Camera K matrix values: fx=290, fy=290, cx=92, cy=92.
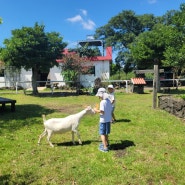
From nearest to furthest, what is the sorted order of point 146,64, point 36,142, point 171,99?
point 36,142 → point 171,99 → point 146,64

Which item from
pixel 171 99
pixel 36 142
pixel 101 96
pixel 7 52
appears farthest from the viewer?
pixel 7 52

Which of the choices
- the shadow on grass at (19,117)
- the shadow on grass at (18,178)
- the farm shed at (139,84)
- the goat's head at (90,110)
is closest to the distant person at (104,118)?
the goat's head at (90,110)

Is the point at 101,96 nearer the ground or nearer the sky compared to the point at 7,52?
nearer the ground

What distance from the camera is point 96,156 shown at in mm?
6699

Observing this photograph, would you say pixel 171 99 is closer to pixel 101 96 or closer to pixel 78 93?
pixel 101 96

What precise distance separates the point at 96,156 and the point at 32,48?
53.4 feet

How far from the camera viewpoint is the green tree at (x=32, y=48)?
21344mm

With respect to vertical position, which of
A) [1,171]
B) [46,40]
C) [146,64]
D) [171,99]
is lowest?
[1,171]

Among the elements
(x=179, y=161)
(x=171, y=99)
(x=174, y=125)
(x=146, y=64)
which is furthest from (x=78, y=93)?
(x=179, y=161)

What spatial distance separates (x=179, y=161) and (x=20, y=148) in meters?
3.92

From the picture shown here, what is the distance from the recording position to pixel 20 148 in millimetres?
7449

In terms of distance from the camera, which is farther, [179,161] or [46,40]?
[46,40]

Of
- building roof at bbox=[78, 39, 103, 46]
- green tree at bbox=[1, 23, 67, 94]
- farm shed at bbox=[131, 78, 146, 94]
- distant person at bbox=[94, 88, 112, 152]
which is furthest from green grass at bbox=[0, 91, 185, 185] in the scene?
building roof at bbox=[78, 39, 103, 46]

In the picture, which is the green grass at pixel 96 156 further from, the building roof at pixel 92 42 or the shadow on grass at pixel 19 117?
the building roof at pixel 92 42
